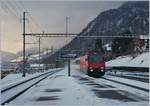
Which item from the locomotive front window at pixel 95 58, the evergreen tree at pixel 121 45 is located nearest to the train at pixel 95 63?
the locomotive front window at pixel 95 58

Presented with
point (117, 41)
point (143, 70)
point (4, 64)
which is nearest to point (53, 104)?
point (143, 70)

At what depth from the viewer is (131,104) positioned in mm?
20531

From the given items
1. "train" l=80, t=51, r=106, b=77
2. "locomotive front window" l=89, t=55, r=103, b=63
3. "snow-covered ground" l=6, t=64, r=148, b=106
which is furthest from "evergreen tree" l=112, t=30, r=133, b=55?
"snow-covered ground" l=6, t=64, r=148, b=106

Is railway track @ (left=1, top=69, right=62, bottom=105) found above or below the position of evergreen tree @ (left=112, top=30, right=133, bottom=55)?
below

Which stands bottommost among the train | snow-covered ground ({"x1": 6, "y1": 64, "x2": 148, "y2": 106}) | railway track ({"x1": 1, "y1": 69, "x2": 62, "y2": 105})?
railway track ({"x1": 1, "y1": 69, "x2": 62, "y2": 105})

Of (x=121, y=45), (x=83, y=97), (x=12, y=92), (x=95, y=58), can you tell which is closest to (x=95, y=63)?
(x=95, y=58)

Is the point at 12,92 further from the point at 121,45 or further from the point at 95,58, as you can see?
the point at 121,45

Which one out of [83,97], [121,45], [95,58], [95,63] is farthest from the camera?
[121,45]

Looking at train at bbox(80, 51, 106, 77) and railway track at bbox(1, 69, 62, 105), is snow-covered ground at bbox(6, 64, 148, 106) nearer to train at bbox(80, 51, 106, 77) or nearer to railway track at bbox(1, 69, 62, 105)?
railway track at bbox(1, 69, 62, 105)

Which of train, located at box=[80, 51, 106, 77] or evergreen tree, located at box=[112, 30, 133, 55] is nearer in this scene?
train, located at box=[80, 51, 106, 77]

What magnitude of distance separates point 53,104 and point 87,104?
149 centimetres

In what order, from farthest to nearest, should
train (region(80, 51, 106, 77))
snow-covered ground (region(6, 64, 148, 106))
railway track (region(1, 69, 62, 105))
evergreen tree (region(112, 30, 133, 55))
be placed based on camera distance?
1. evergreen tree (region(112, 30, 133, 55))
2. train (region(80, 51, 106, 77))
3. railway track (region(1, 69, 62, 105))
4. snow-covered ground (region(6, 64, 148, 106))

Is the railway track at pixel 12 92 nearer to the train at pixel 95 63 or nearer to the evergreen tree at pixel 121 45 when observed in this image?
the train at pixel 95 63

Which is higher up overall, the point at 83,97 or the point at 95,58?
the point at 95,58
